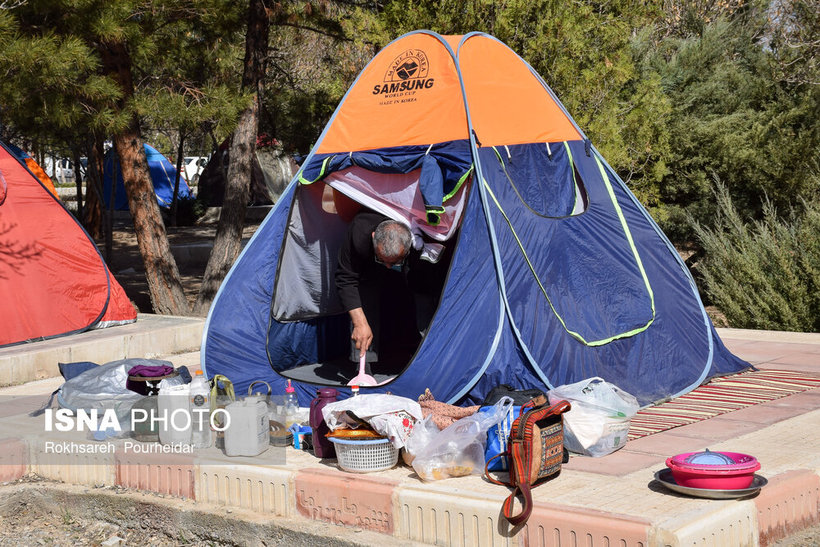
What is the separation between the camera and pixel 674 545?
3.54 m

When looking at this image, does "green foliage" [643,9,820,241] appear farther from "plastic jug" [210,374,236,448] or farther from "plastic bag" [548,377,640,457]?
"plastic jug" [210,374,236,448]

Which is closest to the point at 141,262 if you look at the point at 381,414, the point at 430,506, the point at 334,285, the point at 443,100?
the point at 334,285

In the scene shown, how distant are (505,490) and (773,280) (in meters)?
6.54

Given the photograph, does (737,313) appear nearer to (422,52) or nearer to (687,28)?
(422,52)

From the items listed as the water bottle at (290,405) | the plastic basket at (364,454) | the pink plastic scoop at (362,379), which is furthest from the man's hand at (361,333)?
the plastic basket at (364,454)

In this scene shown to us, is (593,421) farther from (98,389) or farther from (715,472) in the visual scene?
(98,389)

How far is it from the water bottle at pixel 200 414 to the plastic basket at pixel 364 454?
101 centimetres

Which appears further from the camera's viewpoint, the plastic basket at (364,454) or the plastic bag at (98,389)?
the plastic bag at (98,389)

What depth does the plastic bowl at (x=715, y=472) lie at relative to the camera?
156 inches

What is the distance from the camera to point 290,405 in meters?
5.48

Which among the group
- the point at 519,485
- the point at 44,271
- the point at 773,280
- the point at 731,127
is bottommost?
the point at 519,485

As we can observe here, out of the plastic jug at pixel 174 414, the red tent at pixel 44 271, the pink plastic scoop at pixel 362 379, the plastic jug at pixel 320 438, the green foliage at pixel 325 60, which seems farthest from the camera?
the green foliage at pixel 325 60

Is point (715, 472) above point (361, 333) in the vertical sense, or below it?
below

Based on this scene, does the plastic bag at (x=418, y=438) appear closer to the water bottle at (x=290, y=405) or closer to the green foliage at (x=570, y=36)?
the water bottle at (x=290, y=405)
